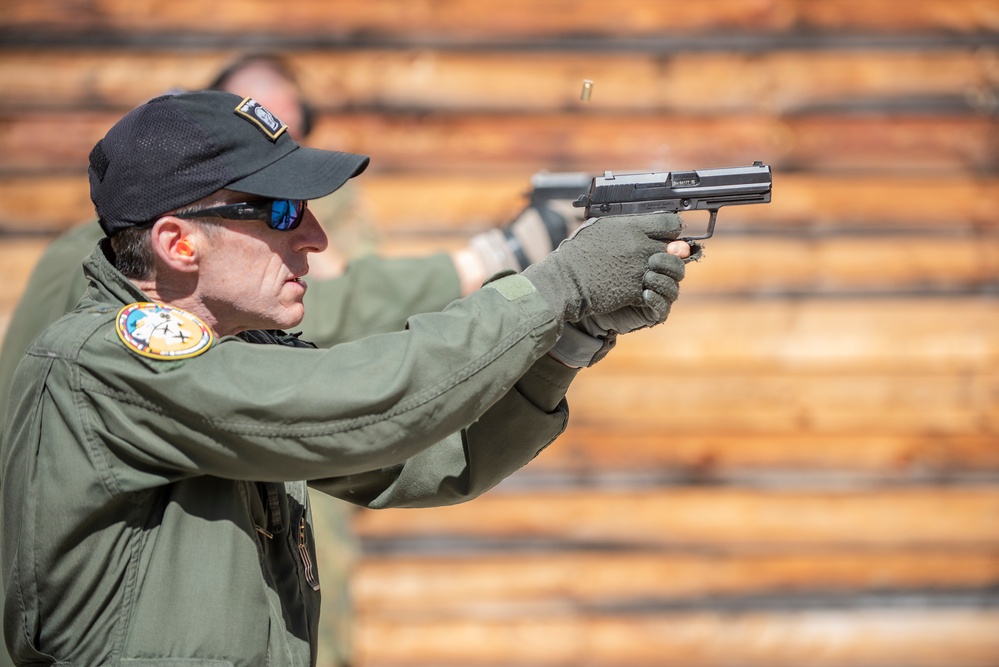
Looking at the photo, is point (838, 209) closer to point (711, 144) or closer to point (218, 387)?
point (711, 144)

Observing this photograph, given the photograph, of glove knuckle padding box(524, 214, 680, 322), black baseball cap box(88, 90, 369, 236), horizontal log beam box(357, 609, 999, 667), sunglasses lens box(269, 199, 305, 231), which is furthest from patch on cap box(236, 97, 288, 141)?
horizontal log beam box(357, 609, 999, 667)

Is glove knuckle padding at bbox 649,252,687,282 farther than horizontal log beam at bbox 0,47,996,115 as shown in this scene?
No

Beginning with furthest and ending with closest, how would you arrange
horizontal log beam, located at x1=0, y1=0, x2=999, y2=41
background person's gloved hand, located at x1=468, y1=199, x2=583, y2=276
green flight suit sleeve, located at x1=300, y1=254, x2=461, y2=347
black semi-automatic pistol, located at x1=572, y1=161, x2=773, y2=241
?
1. horizontal log beam, located at x1=0, y1=0, x2=999, y2=41
2. background person's gloved hand, located at x1=468, y1=199, x2=583, y2=276
3. green flight suit sleeve, located at x1=300, y1=254, x2=461, y2=347
4. black semi-automatic pistol, located at x1=572, y1=161, x2=773, y2=241

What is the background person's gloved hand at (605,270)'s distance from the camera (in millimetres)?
1652

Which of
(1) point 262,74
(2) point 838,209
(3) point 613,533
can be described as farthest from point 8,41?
(2) point 838,209

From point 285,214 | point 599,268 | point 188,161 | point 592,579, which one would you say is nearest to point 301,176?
point 285,214

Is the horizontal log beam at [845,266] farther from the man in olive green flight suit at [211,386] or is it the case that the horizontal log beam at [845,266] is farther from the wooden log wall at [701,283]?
the man in olive green flight suit at [211,386]

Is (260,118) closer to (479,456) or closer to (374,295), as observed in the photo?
(479,456)

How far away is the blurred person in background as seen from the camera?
2801mm

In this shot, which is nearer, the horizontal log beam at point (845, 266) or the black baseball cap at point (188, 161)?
the black baseball cap at point (188, 161)

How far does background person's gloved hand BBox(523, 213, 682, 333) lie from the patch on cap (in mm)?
467

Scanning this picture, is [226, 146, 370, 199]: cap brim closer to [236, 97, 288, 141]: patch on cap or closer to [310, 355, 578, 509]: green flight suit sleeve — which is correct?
[236, 97, 288, 141]: patch on cap

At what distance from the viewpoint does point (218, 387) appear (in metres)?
1.48

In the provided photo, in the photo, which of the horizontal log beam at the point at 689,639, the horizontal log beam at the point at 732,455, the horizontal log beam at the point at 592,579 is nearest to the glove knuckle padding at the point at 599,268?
the horizontal log beam at the point at 732,455
